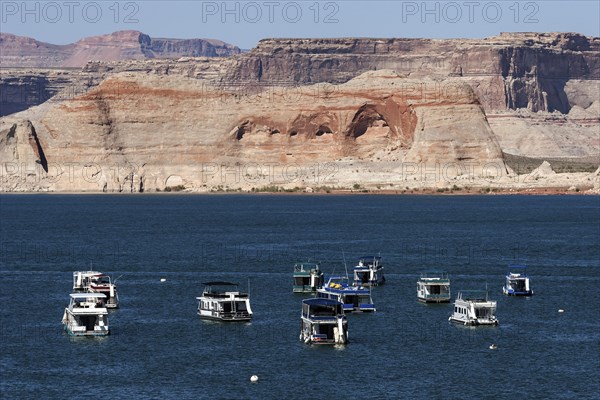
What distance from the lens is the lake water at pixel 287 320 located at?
5122cm

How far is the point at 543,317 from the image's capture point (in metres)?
67.5

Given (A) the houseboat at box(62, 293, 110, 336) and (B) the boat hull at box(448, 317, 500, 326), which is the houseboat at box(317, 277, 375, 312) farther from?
(A) the houseboat at box(62, 293, 110, 336)

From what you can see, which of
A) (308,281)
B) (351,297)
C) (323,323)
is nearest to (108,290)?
(308,281)

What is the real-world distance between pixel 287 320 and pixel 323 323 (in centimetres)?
732

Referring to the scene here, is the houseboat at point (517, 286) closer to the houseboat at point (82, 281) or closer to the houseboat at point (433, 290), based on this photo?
the houseboat at point (433, 290)

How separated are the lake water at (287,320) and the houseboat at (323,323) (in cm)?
71

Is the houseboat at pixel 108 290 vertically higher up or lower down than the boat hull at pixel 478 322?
higher up

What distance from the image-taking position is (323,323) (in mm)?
58719

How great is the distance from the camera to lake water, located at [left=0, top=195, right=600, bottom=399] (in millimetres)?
51219

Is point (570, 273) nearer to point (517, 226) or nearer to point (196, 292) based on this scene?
point (196, 292)

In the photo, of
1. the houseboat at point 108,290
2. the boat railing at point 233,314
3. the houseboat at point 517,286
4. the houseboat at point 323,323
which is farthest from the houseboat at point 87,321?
the houseboat at point 517,286

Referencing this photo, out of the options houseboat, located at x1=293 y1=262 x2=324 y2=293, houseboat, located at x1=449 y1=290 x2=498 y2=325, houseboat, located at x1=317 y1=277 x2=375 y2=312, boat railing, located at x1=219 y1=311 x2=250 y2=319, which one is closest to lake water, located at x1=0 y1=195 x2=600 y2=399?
A: houseboat, located at x1=449 y1=290 x2=498 y2=325

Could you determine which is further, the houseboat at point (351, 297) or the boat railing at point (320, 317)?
the houseboat at point (351, 297)

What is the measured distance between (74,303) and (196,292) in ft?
46.0
